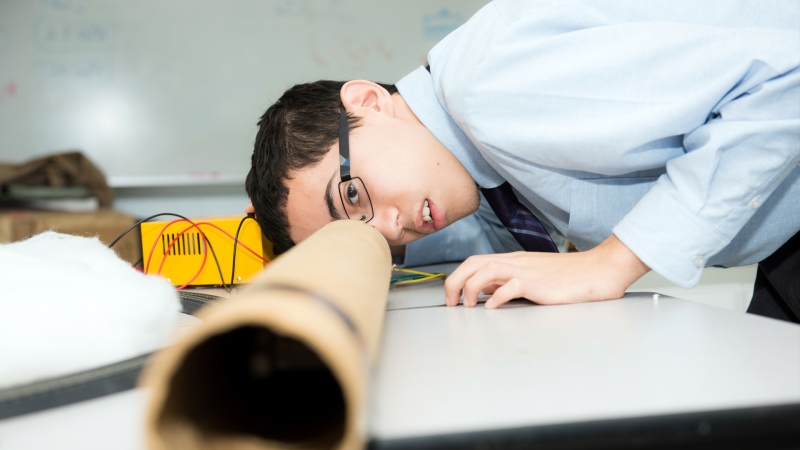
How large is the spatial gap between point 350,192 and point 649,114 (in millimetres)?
449

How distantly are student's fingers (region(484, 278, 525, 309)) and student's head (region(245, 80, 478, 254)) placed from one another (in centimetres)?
32

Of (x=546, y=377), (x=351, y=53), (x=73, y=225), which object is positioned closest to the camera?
(x=546, y=377)

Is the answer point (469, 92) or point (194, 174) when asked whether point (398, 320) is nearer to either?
point (469, 92)

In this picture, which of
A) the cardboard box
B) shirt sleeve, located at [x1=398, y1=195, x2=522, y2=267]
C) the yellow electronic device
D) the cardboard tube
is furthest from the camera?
the cardboard box

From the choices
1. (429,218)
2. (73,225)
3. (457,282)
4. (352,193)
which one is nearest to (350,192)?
(352,193)

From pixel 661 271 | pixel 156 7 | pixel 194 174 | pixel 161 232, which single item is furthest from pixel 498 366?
pixel 156 7

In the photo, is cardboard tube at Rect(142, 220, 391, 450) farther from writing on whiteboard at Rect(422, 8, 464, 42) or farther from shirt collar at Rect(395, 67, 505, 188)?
writing on whiteboard at Rect(422, 8, 464, 42)

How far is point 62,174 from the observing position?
235cm

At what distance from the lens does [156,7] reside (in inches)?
99.0

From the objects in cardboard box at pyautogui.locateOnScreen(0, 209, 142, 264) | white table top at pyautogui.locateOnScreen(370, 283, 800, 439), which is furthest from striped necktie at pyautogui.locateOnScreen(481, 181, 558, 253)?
cardboard box at pyautogui.locateOnScreen(0, 209, 142, 264)

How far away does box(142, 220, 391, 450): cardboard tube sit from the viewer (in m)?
0.23

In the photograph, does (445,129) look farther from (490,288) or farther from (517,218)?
(490,288)

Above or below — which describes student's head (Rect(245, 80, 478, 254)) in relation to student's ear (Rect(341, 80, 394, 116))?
below

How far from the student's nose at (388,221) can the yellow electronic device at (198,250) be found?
273 millimetres
